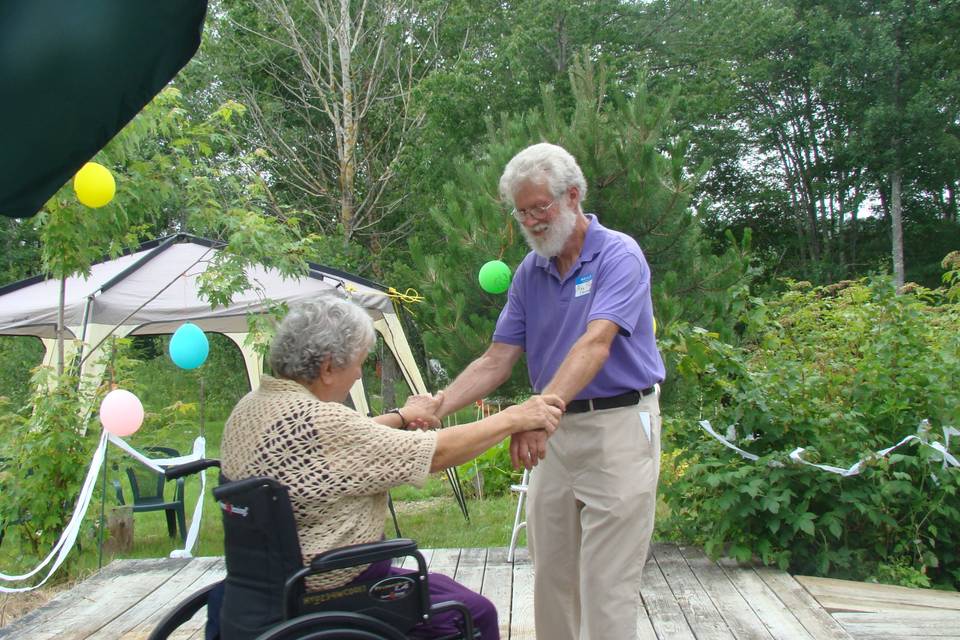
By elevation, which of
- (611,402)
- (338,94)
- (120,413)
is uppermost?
(338,94)

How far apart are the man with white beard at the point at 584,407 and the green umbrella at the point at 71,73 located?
1304mm

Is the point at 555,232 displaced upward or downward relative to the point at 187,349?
upward

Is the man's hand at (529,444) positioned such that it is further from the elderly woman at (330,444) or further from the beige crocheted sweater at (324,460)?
the beige crocheted sweater at (324,460)

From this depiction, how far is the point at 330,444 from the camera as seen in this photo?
75.0 inches

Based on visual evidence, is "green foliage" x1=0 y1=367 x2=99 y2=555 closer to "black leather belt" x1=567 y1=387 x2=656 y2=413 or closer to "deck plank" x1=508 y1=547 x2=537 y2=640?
"deck plank" x1=508 y1=547 x2=537 y2=640

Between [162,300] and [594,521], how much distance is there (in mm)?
Answer: 4967

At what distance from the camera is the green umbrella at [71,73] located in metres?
1.09

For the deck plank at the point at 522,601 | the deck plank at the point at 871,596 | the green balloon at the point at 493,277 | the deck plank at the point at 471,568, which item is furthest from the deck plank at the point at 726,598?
the green balloon at the point at 493,277

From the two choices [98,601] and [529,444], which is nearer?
[529,444]

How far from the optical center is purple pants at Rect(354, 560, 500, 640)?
6.63 ft

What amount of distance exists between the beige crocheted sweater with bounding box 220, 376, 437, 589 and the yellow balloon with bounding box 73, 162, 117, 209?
2.14 metres

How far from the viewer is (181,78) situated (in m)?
5.86

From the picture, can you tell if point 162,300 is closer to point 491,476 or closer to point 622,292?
point 491,476

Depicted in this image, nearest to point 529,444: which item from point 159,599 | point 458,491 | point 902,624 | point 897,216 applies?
point 902,624
